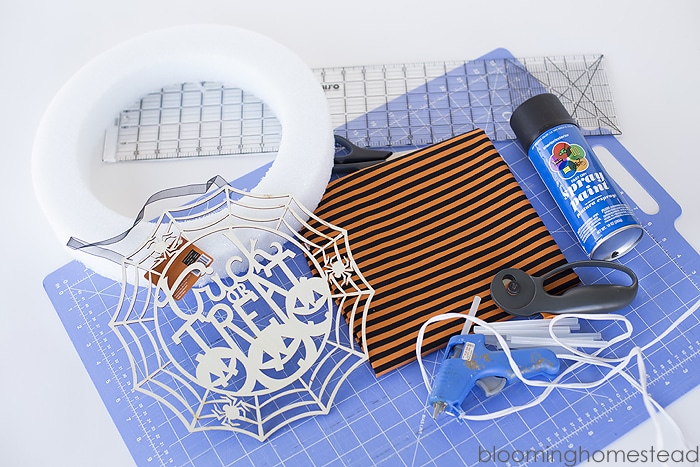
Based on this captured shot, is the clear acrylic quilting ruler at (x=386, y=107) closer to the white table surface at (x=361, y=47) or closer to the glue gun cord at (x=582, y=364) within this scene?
the white table surface at (x=361, y=47)

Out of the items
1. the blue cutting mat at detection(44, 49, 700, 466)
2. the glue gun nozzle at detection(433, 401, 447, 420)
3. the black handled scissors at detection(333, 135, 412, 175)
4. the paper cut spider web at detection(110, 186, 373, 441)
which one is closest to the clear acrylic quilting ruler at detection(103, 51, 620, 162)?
the black handled scissors at detection(333, 135, 412, 175)

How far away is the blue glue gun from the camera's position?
3.01 feet

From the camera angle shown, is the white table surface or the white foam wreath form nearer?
the white foam wreath form

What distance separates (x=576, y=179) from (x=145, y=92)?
2.23ft

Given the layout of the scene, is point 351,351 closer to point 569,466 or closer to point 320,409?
point 320,409

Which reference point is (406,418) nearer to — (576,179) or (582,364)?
(582,364)

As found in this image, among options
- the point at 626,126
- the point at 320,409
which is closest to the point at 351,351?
the point at 320,409

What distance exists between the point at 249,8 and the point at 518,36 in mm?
489

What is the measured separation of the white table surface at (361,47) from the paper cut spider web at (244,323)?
195 millimetres

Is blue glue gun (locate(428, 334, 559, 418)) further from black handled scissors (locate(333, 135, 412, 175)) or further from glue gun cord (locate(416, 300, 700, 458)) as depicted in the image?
black handled scissors (locate(333, 135, 412, 175))

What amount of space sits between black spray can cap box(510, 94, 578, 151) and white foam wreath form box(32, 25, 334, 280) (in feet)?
0.97

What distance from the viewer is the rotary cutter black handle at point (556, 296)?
0.96 meters

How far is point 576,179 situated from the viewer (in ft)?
→ 3.35

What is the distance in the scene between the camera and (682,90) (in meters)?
1.20
